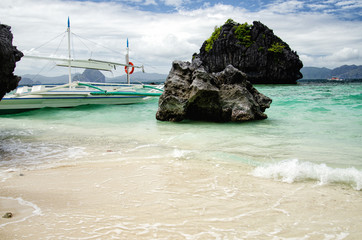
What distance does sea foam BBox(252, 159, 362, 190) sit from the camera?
335cm

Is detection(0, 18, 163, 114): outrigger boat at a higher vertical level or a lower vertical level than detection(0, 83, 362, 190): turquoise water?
higher

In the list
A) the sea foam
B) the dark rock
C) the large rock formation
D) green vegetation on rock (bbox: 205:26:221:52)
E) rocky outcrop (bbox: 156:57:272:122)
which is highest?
green vegetation on rock (bbox: 205:26:221:52)

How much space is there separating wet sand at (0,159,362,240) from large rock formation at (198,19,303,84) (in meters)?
59.3

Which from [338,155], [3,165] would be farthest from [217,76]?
[3,165]

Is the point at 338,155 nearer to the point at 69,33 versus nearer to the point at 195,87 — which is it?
the point at 195,87

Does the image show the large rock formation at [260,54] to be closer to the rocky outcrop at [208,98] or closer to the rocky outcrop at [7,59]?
the rocky outcrop at [208,98]

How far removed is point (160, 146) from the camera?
5.46m

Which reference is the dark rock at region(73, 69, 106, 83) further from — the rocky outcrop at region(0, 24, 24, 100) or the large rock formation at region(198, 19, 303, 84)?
the large rock formation at region(198, 19, 303, 84)

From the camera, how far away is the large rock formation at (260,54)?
6178 centimetres

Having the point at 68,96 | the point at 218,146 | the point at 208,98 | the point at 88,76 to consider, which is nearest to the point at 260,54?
the point at 88,76

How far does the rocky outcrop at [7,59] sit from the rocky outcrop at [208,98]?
4712 millimetres

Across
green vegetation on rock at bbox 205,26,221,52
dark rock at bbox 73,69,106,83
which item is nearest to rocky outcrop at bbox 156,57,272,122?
dark rock at bbox 73,69,106,83

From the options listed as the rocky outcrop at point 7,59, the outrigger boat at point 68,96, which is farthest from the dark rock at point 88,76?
the rocky outcrop at point 7,59

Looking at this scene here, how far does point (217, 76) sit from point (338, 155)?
Result: 17.5 ft
